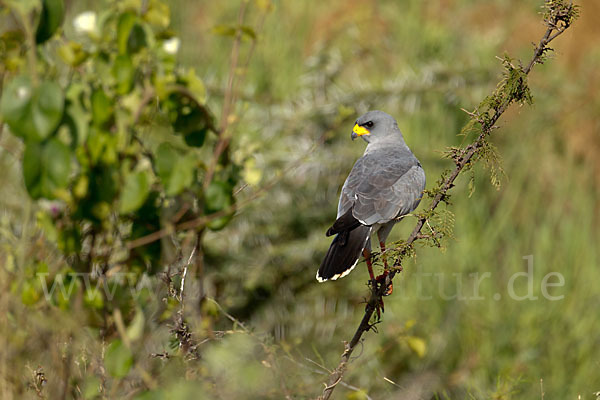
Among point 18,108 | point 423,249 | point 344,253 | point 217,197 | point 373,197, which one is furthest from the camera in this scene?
point 423,249

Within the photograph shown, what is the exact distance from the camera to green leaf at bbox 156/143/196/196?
2326 mm

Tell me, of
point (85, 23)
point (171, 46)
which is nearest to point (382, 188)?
point (171, 46)

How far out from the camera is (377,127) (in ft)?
11.5

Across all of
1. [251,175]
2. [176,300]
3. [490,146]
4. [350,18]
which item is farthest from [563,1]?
[350,18]

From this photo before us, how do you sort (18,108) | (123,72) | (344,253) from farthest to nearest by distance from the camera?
(344,253) → (123,72) → (18,108)

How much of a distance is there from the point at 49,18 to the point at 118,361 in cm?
103

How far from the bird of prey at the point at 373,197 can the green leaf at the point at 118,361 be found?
757mm

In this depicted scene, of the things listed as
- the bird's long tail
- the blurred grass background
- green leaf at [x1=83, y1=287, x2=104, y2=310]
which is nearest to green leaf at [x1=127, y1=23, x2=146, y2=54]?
green leaf at [x1=83, y1=287, x2=104, y2=310]

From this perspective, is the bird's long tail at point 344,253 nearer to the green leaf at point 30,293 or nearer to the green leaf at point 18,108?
the green leaf at point 30,293

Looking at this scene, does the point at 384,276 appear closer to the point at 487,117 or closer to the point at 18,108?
the point at 487,117

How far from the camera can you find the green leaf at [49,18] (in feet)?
6.71

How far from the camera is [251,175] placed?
8.81 ft

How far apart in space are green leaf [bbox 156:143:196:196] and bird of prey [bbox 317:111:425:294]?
22.9 inches

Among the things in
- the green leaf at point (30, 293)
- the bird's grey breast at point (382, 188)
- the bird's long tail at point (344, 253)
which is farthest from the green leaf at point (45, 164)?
the bird's grey breast at point (382, 188)
